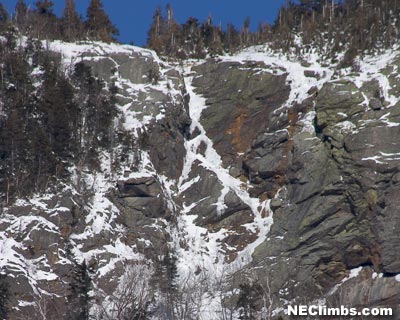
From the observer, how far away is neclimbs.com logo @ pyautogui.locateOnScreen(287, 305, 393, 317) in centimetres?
5131

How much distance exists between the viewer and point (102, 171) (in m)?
68.2

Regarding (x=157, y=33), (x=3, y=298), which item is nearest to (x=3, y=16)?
(x=157, y=33)

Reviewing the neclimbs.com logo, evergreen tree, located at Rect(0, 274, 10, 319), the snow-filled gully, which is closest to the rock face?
the snow-filled gully

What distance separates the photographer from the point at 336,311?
5362 cm

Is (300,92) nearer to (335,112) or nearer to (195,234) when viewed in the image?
(335,112)

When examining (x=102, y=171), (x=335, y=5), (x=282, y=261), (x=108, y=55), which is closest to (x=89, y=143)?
(x=102, y=171)

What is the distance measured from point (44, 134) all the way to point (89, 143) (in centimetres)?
413

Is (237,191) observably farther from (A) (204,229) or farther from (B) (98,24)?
(B) (98,24)

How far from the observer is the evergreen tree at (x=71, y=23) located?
3275 inches

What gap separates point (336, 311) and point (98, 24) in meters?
43.6

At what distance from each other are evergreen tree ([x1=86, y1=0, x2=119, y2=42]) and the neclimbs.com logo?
36994 mm

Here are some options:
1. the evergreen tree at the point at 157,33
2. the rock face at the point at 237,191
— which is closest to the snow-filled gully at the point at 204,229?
the rock face at the point at 237,191

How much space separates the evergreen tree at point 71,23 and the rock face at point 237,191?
3.62 metres

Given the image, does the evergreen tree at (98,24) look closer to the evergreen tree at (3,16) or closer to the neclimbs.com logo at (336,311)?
the evergreen tree at (3,16)
